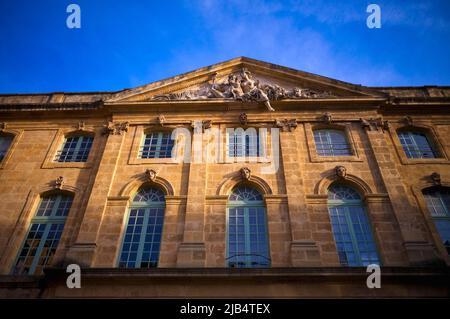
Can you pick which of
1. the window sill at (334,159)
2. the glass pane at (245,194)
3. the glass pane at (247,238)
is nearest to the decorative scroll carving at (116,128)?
the glass pane at (245,194)

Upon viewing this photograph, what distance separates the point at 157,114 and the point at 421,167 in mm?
9356

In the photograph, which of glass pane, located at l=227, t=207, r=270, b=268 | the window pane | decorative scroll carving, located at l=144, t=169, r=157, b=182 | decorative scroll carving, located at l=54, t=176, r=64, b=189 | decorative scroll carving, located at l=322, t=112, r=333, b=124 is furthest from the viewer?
the window pane

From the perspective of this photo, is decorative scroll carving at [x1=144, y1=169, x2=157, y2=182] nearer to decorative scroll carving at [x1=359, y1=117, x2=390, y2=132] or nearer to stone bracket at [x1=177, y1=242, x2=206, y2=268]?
stone bracket at [x1=177, y1=242, x2=206, y2=268]

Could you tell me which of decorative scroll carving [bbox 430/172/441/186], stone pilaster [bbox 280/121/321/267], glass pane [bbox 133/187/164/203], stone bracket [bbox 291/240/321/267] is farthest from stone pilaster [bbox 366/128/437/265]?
glass pane [bbox 133/187/164/203]

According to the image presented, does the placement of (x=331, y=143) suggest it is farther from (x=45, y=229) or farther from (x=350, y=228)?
(x=45, y=229)

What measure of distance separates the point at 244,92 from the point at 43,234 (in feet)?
27.8

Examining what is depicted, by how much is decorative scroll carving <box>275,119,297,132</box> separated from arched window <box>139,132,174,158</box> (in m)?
3.86

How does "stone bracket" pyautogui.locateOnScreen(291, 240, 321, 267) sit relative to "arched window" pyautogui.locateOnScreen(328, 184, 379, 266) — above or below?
below

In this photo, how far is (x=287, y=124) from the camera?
13164 millimetres

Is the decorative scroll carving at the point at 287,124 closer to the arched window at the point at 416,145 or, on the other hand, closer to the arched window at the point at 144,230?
the arched window at the point at 416,145

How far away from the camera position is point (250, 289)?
8.63m

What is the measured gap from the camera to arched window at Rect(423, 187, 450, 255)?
10453mm
